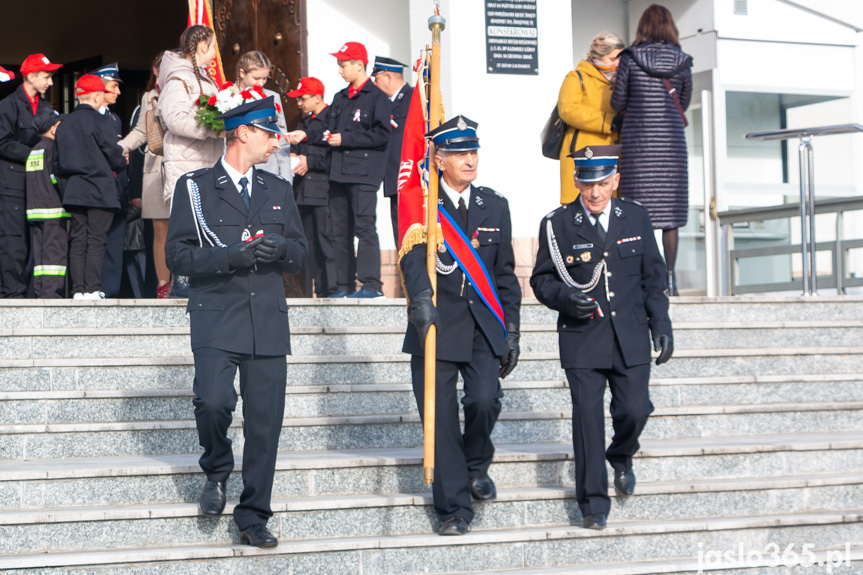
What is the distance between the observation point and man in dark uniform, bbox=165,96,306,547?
5363mm

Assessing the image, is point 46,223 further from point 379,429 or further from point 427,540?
point 427,540

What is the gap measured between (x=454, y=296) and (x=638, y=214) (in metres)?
1.02

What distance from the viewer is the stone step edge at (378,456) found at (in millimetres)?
5836

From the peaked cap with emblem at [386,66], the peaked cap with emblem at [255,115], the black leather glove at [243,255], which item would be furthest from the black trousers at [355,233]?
the black leather glove at [243,255]

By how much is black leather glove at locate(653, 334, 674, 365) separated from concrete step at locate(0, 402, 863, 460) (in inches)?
47.1

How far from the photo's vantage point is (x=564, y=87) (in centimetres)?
862

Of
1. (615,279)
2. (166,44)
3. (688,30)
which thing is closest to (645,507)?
(615,279)

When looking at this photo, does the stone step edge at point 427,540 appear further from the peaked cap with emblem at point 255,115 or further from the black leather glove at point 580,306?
the peaked cap with emblem at point 255,115

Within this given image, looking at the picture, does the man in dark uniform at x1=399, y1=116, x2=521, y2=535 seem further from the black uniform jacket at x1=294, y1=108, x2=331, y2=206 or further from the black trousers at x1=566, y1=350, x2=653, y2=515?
the black uniform jacket at x1=294, y1=108, x2=331, y2=206

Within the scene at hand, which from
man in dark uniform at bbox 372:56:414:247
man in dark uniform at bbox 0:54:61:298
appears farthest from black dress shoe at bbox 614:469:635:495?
man in dark uniform at bbox 0:54:61:298

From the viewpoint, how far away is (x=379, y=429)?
6938 millimetres

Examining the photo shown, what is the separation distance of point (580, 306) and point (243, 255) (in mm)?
1623

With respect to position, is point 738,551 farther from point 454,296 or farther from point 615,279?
point 454,296

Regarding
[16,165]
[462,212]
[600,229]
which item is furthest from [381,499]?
[16,165]
